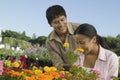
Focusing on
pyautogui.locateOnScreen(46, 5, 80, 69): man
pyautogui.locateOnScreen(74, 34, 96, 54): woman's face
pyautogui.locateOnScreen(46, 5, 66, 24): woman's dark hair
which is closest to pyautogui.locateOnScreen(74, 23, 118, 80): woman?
pyautogui.locateOnScreen(74, 34, 96, 54): woman's face

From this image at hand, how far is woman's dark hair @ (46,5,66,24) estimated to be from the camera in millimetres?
4543

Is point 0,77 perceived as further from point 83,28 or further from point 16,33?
point 16,33

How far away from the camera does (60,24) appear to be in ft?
14.3

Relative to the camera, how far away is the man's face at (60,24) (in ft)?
14.4

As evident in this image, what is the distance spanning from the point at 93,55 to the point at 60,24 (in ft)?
1.92

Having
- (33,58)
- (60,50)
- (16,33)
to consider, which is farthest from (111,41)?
(16,33)

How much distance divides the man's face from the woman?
0.47 meters

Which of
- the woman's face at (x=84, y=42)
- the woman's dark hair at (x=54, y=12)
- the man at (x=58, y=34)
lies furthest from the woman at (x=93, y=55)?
the woman's dark hair at (x=54, y=12)

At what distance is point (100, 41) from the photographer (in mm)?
4207

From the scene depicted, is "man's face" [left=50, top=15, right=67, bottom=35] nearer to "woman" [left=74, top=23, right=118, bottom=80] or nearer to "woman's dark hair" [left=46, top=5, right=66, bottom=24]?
"woman's dark hair" [left=46, top=5, right=66, bottom=24]

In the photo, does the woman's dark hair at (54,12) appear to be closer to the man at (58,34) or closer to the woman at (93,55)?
the man at (58,34)

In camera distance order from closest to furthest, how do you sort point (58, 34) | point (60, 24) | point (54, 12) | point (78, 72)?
point (78, 72) < point (60, 24) < point (54, 12) < point (58, 34)

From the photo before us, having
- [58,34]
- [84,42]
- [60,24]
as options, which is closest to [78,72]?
[84,42]

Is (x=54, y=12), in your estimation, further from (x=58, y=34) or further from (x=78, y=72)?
(x=78, y=72)
